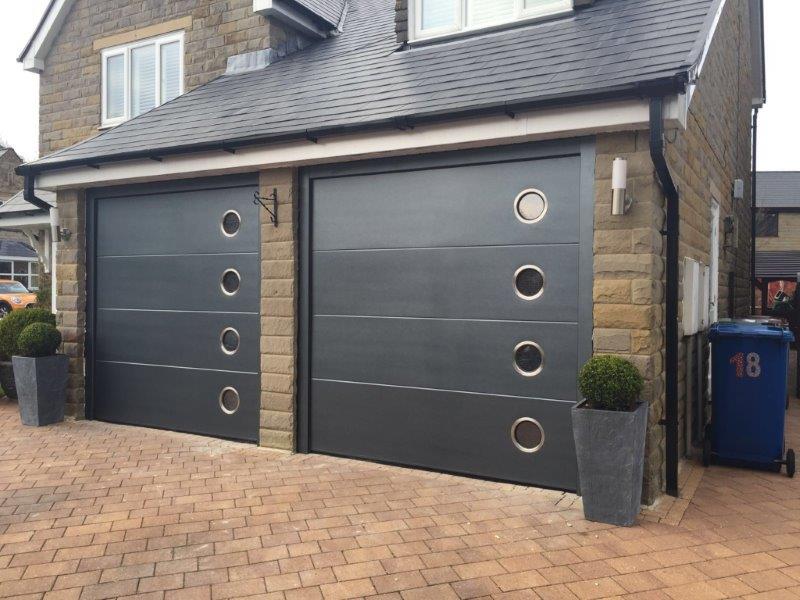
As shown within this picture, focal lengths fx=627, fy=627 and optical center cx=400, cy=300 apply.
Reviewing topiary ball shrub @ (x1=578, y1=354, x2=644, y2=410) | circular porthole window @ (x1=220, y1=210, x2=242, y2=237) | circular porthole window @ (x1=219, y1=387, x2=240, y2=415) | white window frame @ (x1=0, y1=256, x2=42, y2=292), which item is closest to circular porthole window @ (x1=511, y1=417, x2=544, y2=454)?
topiary ball shrub @ (x1=578, y1=354, x2=644, y2=410)

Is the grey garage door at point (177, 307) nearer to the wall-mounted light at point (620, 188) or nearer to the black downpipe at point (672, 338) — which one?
the wall-mounted light at point (620, 188)

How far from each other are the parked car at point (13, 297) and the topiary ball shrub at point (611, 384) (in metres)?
24.0

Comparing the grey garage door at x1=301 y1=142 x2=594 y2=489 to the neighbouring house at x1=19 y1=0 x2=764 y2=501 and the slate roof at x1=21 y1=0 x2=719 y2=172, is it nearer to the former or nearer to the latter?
the neighbouring house at x1=19 y1=0 x2=764 y2=501

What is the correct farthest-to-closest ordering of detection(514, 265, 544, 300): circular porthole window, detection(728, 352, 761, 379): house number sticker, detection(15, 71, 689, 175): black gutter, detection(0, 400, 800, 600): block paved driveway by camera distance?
detection(728, 352, 761, 379): house number sticker < detection(514, 265, 544, 300): circular porthole window < detection(15, 71, 689, 175): black gutter < detection(0, 400, 800, 600): block paved driveway

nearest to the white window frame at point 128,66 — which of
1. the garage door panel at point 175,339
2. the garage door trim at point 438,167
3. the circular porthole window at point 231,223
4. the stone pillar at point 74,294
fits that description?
the stone pillar at point 74,294

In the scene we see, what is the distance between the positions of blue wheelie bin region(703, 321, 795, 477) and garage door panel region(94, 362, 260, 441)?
4342mm

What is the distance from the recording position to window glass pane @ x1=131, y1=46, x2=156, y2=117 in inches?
368

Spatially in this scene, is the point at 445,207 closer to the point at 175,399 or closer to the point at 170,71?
the point at 175,399

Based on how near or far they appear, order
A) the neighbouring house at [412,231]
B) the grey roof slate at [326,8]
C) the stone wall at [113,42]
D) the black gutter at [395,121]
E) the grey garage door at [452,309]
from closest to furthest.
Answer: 1. the black gutter at [395,121]
2. the neighbouring house at [412,231]
3. the grey garage door at [452,309]
4. the stone wall at [113,42]
5. the grey roof slate at [326,8]

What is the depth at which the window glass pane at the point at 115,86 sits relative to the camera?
9.64 m

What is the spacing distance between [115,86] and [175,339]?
5.14m

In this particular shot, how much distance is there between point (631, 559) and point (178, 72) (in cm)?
853

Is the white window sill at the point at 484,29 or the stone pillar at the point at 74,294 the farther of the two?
the stone pillar at the point at 74,294

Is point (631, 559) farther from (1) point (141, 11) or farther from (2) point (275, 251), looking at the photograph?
(1) point (141, 11)
